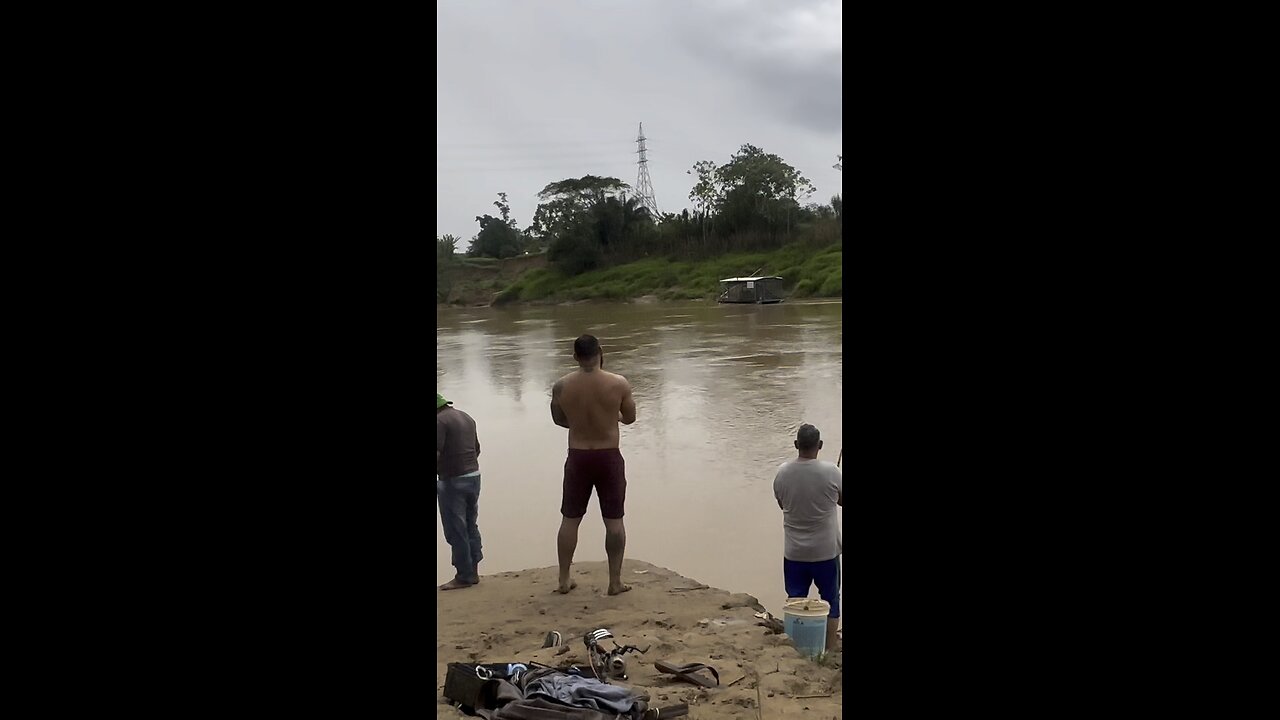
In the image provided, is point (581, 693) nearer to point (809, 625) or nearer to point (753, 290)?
point (809, 625)

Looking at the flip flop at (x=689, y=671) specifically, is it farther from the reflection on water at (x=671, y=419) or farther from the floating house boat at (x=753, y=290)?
the floating house boat at (x=753, y=290)

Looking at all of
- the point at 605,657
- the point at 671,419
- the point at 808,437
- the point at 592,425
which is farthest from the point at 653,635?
the point at 671,419

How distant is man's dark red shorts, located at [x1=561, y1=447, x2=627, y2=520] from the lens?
486 centimetres

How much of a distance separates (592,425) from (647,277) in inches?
1105

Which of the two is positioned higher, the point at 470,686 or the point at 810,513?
the point at 810,513

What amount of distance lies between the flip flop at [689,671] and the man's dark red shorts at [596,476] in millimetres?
849

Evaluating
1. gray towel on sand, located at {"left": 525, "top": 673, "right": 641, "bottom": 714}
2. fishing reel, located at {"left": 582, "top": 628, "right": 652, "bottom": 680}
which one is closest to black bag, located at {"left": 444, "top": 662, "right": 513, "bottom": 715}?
gray towel on sand, located at {"left": 525, "top": 673, "right": 641, "bottom": 714}

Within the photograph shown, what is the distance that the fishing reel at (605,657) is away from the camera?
4211 millimetres

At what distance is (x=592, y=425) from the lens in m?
4.82

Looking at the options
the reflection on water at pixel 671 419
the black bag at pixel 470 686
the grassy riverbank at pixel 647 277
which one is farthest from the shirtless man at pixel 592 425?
the grassy riverbank at pixel 647 277

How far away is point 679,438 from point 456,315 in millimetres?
23095

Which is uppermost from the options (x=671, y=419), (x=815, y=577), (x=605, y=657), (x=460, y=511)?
(x=460, y=511)
